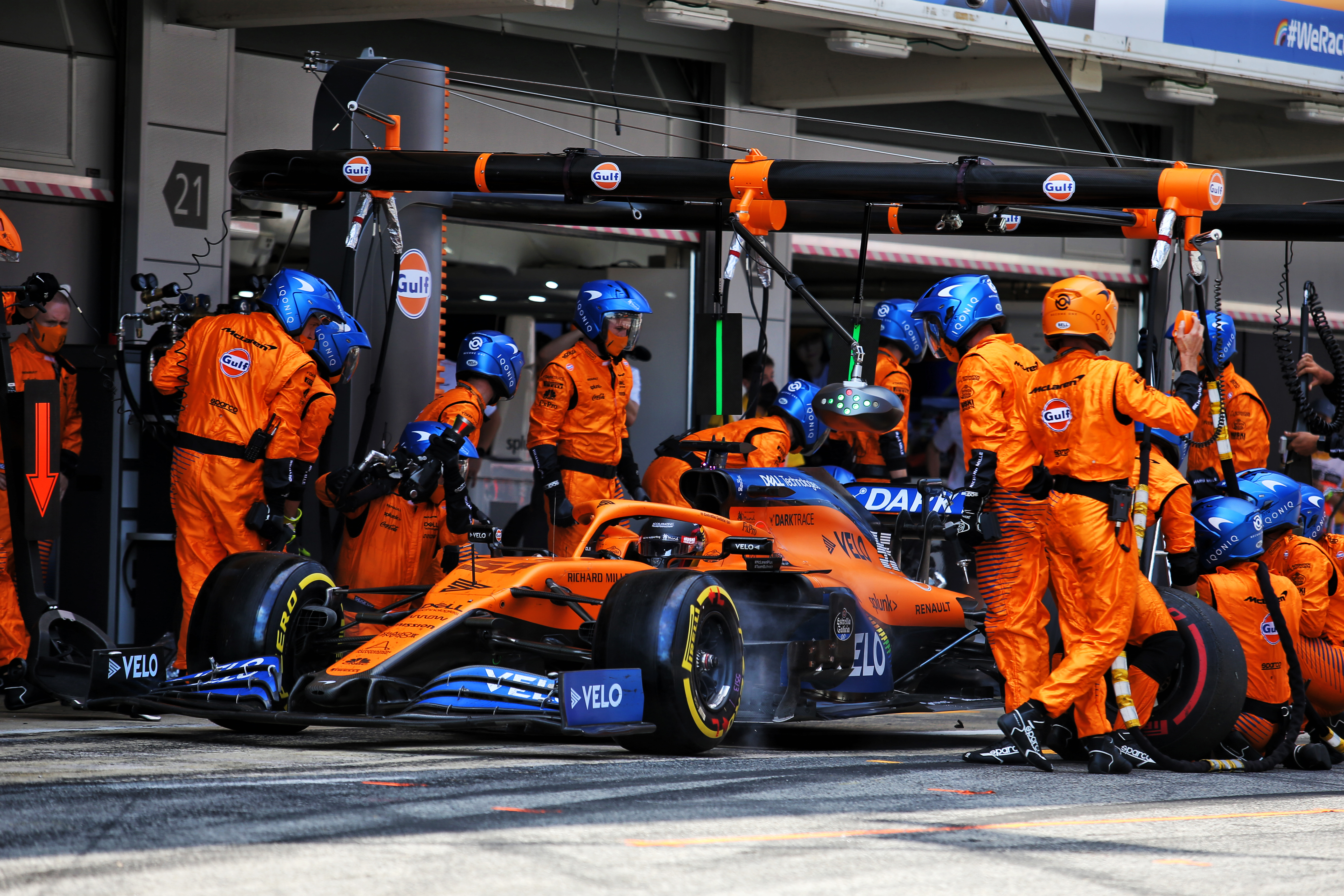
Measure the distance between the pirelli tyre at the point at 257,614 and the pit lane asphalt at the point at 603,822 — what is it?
315 millimetres

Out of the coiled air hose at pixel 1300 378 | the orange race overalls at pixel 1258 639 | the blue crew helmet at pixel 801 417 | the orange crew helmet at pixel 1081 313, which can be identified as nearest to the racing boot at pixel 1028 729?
the orange race overalls at pixel 1258 639

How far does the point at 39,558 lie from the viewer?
7.97m

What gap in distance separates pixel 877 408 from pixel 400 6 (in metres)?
4.75

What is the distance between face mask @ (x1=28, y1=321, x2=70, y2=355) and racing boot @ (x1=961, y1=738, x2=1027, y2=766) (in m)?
5.02

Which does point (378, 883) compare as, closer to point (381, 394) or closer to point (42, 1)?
point (381, 394)

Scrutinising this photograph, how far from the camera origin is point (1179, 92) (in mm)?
13695

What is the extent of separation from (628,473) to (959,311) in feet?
9.41

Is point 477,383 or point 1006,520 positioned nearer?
point 1006,520

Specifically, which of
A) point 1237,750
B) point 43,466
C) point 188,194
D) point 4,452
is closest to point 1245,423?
point 1237,750

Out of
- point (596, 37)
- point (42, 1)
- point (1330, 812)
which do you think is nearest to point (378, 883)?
point (1330, 812)

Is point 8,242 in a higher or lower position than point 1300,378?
higher

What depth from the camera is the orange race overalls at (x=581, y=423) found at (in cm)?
971

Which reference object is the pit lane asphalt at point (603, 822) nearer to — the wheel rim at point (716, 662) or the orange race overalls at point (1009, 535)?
the wheel rim at point (716, 662)

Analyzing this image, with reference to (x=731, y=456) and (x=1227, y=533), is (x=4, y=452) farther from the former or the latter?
(x=1227, y=533)
